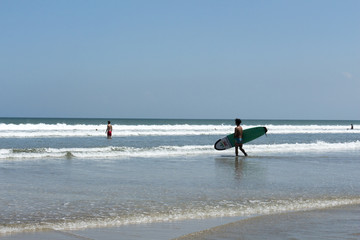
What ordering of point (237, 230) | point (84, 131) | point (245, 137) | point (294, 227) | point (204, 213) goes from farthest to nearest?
point (84, 131), point (245, 137), point (204, 213), point (294, 227), point (237, 230)

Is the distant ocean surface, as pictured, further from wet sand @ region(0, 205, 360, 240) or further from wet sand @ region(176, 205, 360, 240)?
wet sand @ region(176, 205, 360, 240)

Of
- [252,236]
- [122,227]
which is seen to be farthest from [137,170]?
[252,236]

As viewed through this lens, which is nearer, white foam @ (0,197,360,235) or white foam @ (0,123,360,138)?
white foam @ (0,197,360,235)

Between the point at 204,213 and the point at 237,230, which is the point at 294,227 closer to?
the point at 237,230

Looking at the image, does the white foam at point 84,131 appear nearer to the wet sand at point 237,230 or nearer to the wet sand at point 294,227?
the wet sand at point 237,230

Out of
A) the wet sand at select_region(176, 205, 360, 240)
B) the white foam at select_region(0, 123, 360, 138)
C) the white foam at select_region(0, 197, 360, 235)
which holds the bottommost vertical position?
the white foam at select_region(0, 197, 360, 235)

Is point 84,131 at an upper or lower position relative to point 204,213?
upper

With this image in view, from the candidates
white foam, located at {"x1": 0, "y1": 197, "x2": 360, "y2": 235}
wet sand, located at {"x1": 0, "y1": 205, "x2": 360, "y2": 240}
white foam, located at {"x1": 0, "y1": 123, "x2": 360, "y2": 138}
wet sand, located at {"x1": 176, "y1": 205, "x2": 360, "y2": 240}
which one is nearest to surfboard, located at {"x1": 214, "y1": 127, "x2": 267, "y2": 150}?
white foam, located at {"x1": 0, "y1": 197, "x2": 360, "y2": 235}

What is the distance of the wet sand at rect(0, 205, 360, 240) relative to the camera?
548 cm

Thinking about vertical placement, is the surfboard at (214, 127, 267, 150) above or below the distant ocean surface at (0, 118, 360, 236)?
above

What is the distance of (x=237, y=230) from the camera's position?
587 cm

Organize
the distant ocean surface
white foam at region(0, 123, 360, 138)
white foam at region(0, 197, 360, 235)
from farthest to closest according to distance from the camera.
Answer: white foam at region(0, 123, 360, 138) → the distant ocean surface → white foam at region(0, 197, 360, 235)

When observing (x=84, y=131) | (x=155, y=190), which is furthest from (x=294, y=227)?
(x=84, y=131)

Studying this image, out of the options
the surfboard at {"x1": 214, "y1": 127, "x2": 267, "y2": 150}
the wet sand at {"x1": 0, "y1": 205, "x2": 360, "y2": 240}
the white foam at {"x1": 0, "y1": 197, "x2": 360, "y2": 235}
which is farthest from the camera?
the surfboard at {"x1": 214, "y1": 127, "x2": 267, "y2": 150}
